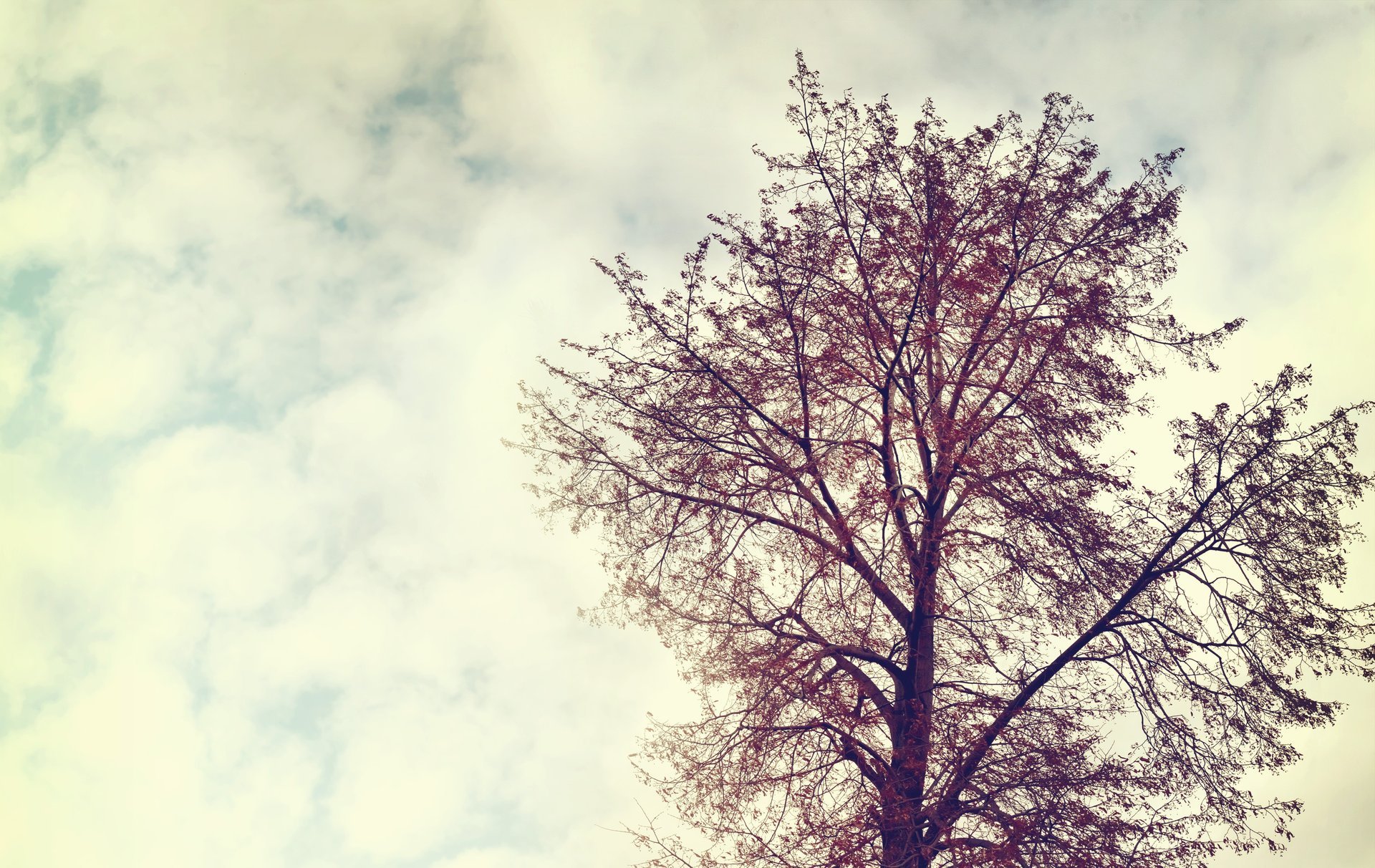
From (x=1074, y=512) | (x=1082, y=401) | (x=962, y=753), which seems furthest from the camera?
(x=1082, y=401)

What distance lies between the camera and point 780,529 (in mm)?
10797

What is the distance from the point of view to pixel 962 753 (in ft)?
29.1

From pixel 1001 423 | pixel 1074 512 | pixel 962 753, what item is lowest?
pixel 962 753

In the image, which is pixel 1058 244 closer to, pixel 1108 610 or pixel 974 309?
pixel 974 309

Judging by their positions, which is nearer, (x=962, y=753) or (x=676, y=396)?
(x=962, y=753)

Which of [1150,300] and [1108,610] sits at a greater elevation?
[1150,300]

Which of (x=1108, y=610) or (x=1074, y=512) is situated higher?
(x=1074, y=512)

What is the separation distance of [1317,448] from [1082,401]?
224cm

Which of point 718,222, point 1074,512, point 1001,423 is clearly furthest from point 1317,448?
point 718,222

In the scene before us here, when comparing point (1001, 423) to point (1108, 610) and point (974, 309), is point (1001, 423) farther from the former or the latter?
point (1108, 610)

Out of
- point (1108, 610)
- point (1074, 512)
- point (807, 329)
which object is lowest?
point (1108, 610)

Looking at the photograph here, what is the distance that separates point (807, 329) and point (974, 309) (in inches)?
73.1

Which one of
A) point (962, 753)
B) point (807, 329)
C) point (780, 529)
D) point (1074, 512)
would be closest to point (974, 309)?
point (807, 329)

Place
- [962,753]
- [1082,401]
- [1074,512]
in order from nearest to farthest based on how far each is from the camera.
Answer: [962,753]
[1074,512]
[1082,401]
